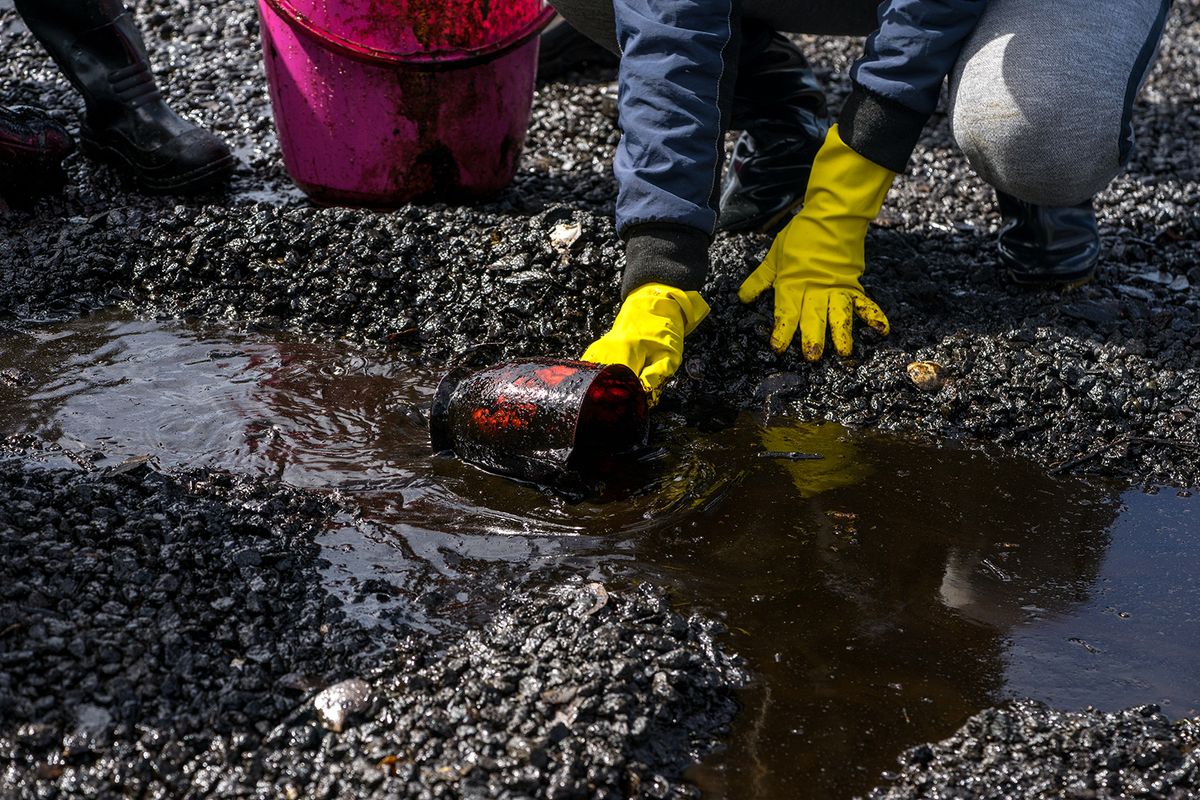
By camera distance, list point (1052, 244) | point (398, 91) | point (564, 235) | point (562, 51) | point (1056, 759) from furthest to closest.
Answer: point (562, 51) < point (398, 91) < point (1052, 244) < point (564, 235) < point (1056, 759)

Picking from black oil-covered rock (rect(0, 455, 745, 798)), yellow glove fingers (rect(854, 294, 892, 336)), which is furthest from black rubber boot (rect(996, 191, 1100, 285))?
black oil-covered rock (rect(0, 455, 745, 798))

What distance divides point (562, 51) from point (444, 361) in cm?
217

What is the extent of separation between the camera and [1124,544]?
222 cm

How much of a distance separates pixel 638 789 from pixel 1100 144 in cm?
→ 192

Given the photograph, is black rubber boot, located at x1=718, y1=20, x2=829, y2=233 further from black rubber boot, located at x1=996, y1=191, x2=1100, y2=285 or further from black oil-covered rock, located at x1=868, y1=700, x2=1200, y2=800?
black oil-covered rock, located at x1=868, y1=700, x2=1200, y2=800

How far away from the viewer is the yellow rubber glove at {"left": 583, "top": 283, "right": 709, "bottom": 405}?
2.43 m

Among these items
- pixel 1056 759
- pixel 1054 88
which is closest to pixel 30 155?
pixel 1054 88

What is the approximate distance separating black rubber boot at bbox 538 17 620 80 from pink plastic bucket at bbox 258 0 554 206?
110 centimetres

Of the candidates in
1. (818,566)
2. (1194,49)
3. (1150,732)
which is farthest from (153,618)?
(1194,49)

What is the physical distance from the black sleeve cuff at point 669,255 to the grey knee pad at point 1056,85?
2.58 ft

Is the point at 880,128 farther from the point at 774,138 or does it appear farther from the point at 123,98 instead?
the point at 123,98

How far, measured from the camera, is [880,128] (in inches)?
101

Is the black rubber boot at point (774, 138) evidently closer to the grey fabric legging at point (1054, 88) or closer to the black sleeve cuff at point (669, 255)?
the grey fabric legging at point (1054, 88)

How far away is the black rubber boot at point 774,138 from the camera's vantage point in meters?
3.18
